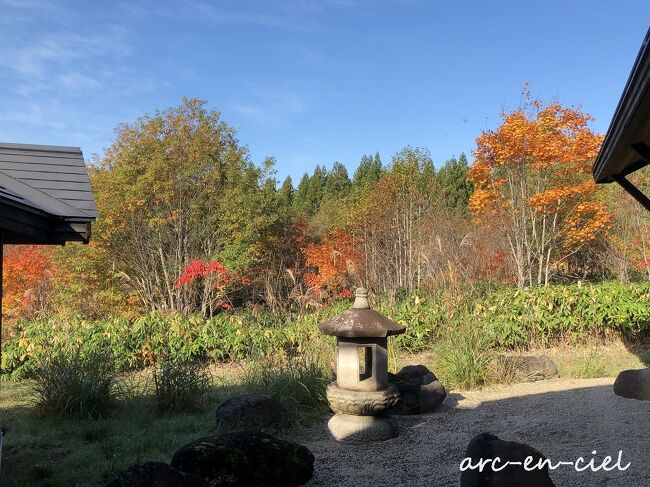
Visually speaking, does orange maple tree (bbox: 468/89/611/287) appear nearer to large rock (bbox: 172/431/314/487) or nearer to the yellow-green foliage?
the yellow-green foliage

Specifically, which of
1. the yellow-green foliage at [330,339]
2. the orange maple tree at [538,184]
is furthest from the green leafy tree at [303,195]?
the yellow-green foliage at [330,339]

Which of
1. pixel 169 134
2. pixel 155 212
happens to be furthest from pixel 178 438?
pixel 169 134

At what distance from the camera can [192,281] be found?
12359mm

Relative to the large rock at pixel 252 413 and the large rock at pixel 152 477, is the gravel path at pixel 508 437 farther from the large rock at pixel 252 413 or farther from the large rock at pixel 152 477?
the large rock at pixel 152 477

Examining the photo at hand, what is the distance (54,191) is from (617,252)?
14.8m

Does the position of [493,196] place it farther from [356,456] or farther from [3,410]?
[3,410]

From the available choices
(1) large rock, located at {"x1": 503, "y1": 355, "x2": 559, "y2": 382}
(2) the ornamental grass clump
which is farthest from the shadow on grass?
(1) large rock, located at {"x1": 503, "y1": 355, "x2": 559, "y2": 382}

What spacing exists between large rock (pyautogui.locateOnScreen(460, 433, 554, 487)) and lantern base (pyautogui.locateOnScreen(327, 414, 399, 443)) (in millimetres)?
1762

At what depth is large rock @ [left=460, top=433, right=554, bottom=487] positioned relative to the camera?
9.09 feet

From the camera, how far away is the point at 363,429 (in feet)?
15.6

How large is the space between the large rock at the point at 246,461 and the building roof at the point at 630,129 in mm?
2908

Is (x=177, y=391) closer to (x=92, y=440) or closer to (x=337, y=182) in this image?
(x=92, y=440)

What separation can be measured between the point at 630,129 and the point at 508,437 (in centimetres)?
260

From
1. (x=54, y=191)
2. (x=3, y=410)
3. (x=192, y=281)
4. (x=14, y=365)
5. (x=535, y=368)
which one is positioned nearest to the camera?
(x=54, y=191)
